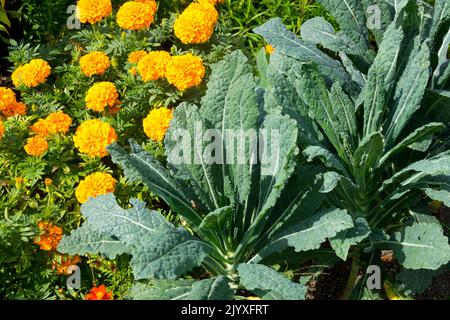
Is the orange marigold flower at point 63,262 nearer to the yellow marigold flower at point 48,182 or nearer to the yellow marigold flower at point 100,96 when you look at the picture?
the yellow marigold flower at point 48,182

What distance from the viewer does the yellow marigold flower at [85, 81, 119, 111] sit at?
10.9 ft

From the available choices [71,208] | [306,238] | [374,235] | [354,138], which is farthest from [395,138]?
[71,208]

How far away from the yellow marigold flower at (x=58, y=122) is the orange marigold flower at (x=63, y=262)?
65cm

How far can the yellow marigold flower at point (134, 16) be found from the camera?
353 centimetres

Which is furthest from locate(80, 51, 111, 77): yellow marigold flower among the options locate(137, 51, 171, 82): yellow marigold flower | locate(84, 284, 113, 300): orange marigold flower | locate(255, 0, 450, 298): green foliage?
locate(84, 284, 113, 300): orange marigold flower

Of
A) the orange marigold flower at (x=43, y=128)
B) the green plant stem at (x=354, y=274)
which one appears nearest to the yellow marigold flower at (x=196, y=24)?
the orange marigold flower at (x=43, y=128)

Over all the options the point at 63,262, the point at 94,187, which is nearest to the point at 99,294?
the point at 63,262

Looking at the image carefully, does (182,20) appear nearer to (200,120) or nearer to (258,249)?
(200,120)

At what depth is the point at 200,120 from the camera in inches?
108

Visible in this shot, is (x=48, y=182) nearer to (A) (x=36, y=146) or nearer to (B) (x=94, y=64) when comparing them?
(A) (x=36, y=146)

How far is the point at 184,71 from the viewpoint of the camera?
326 cm

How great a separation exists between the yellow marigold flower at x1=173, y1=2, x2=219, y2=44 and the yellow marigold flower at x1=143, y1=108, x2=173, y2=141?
52cm

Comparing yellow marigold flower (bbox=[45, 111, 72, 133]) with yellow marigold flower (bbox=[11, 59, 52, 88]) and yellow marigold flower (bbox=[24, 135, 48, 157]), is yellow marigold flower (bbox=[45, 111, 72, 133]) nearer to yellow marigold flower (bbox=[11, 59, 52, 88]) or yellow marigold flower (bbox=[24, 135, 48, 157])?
yellow marigold flower (bbox=[24, 135, 48, 157])

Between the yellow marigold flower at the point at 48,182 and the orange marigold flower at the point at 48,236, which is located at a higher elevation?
the yellow marigold flower at the point at 48,182
